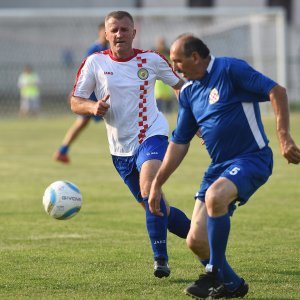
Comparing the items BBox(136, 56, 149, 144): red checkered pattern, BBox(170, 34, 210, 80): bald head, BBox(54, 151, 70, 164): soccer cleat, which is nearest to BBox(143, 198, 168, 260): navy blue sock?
BBox(136, 56, 149, 144): red checkered pattern

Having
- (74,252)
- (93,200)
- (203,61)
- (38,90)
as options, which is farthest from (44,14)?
(203,61)

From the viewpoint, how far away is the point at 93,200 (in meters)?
12.5

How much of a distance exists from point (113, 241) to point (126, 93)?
2003 millimetres

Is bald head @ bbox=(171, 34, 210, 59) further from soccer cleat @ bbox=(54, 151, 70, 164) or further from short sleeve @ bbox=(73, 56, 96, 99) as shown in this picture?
soccer cleat @ bbox=(54, 151, 70, 164)

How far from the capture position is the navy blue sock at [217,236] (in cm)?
622

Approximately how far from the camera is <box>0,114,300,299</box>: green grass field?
702cm

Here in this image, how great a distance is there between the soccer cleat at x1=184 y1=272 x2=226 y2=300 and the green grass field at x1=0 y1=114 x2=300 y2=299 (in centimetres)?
31

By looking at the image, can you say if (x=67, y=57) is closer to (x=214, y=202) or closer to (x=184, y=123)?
(x=184, y=123)

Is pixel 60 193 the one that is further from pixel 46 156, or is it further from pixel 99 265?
pixel 46 156

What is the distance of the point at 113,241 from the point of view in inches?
367

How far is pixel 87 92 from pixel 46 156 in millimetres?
10957

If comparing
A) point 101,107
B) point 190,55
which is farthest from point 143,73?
point 190,55

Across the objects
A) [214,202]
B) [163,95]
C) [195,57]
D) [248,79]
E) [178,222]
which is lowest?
[163,95]

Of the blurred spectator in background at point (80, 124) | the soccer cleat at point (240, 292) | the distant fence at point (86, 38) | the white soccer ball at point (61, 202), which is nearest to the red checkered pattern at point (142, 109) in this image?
the white soccer ball at point (61, 202)
